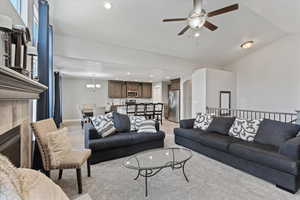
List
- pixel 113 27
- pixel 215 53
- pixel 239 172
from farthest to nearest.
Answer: pixel 215 53 → pixel 113 27 → pixel 239 172

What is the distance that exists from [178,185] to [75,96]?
769 cm

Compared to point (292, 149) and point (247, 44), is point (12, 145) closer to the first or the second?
point (292, 149)

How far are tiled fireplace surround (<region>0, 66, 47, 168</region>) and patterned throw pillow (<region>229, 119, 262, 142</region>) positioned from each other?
141 inches

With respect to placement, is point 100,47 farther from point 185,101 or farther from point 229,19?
point 185,101

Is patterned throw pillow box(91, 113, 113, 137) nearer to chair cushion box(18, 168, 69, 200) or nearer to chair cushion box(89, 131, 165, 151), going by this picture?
chair cushion box(89, 131, 165, 151)

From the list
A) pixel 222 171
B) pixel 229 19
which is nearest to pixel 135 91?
pixel 229 19

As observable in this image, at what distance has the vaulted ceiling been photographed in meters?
3.41

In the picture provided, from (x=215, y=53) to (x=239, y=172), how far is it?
15.0ft

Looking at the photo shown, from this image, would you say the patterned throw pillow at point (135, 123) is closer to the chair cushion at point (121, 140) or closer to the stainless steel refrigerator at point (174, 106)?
the chair cushion at point (121, 140)

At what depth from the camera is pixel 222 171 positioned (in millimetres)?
2809

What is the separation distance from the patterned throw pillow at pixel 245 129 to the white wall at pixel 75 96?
23.8 feet

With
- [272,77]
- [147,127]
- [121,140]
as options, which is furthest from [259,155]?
[272,77]

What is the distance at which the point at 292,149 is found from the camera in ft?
7.39

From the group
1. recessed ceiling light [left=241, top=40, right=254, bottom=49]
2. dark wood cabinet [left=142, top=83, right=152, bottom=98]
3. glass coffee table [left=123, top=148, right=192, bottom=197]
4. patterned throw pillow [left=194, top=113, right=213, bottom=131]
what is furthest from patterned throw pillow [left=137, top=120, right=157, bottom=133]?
dark wood cabinet [left=142, top=83, right=152, bottom=98]
